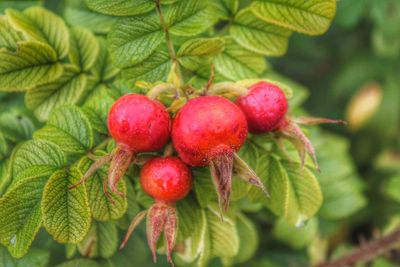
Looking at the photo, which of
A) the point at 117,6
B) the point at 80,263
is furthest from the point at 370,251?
the point at 117,6

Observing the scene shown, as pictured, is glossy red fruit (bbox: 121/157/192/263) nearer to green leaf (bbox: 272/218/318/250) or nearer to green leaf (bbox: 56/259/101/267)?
green leaf (bbox: 56/259/101/267)

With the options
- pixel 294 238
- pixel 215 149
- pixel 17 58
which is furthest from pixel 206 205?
pixel 294 238

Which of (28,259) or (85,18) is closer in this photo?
(28,259)

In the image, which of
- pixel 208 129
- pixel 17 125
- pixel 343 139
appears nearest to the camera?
pixel 208 129

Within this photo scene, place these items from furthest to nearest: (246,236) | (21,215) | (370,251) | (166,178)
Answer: (370,251), (246,236), (21,215), (166,178)

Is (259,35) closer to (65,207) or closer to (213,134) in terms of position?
(213,134)

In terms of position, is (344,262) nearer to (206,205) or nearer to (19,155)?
(206,205)

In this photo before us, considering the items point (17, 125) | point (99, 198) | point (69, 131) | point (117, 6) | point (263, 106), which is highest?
point (117, 6)
